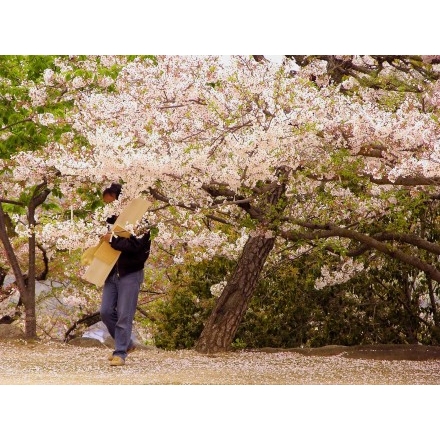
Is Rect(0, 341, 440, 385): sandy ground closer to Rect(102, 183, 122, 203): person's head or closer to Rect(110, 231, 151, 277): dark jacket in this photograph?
Rect(110, 231, 151, 277): dark jacket

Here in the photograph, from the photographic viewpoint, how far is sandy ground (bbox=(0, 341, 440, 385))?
523 cm

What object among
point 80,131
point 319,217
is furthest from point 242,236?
point 80,131

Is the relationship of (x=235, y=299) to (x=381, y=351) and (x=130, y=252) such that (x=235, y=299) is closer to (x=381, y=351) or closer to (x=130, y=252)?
(x=381, y=351)

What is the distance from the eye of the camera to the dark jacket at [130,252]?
504 cm

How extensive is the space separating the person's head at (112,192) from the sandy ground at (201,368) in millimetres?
1069

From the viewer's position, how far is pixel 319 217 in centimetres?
591

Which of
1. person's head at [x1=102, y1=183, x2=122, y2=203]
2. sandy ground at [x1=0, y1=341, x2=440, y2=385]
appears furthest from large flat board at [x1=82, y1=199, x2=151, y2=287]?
sandy ground at [x1=0, y1=341, x2=440, y2=385]

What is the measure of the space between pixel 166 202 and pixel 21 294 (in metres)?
2.16

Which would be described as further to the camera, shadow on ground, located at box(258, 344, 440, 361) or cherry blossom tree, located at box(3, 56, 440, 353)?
shadow on ground, located at box(258, 344, 440, 361)

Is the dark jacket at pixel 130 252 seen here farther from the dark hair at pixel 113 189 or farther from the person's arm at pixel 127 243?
the dark hair at pixel 113 189

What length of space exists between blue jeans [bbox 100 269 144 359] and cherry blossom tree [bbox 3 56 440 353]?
393mm

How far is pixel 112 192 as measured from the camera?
509 cm

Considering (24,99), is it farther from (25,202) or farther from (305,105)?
(305,105)

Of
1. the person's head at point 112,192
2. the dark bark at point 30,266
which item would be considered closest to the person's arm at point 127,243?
the person's head at point 112,192
